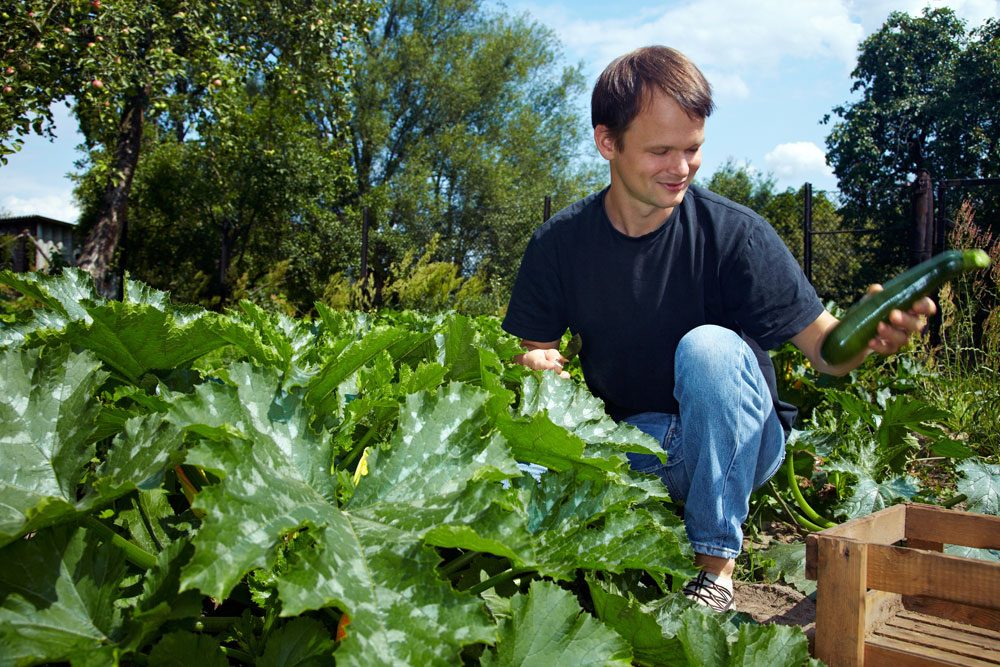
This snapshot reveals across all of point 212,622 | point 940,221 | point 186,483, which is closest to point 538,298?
point 186,483

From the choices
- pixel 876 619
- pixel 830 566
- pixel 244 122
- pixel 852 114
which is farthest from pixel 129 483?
pixel 852 114

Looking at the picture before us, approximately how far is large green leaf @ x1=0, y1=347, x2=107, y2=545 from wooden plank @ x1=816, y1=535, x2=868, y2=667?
145 centimetres

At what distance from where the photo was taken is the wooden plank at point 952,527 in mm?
1977

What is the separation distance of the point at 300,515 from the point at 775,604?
2.21 meters

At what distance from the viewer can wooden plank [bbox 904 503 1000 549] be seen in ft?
6.48

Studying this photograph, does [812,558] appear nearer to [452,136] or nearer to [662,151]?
[662,151]

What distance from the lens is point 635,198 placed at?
239cm

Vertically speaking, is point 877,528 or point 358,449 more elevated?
point 358,449

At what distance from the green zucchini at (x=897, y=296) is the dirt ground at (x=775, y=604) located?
1004 mm

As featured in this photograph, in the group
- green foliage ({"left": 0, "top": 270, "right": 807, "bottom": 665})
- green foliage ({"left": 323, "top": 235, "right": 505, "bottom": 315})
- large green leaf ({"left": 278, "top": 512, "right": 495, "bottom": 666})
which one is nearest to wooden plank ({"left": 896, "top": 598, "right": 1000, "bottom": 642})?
green foliage ({"left": 0, "top": 270, "right": 807, "bottom": 665})

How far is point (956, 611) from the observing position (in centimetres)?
198

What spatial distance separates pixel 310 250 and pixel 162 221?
11.8 feet

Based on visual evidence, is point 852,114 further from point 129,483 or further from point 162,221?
point 129,483

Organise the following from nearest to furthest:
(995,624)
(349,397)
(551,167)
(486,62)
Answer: (349,397), (995,624), (486,62), (551,167)
